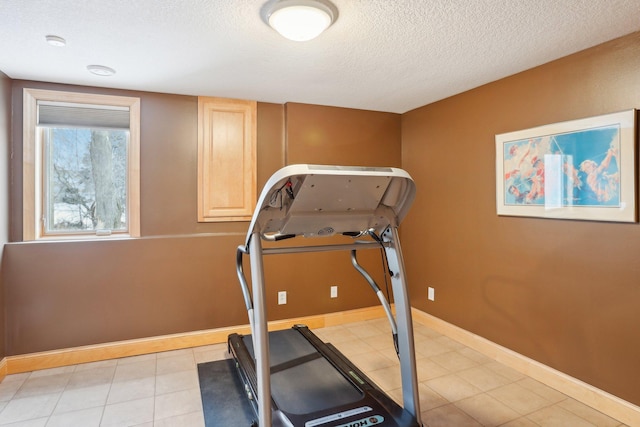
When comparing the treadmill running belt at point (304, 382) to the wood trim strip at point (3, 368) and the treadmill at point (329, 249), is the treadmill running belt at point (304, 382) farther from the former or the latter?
the wood trim strip at point (3, 368)

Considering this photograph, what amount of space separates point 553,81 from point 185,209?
3.05 metres

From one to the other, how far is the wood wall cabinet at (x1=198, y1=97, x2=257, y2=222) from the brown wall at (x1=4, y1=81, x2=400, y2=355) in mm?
79

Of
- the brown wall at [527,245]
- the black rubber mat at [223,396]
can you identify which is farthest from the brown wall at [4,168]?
the brown wall at [527,245]

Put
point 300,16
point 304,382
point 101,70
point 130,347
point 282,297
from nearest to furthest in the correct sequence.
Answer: point 300,16 → point 304,382 → point 101,70 → point 130,347 → point 282,297

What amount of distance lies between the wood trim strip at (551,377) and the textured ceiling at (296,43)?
7.03 ft

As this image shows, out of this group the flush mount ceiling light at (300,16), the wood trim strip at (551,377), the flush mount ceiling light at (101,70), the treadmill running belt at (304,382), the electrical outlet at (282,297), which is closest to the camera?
the flush mount ceiling light at (300,16)

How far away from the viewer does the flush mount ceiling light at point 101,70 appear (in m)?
2.53

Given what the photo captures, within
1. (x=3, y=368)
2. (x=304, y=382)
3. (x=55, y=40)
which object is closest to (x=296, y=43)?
(x=55, y=40)

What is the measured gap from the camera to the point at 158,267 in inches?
122

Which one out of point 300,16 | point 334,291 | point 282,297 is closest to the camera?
point 300,16

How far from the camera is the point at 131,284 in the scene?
119 inches

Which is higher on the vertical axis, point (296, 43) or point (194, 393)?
point (296, 43)

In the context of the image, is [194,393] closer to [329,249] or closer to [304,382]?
[304,382]

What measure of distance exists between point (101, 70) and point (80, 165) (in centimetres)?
88
